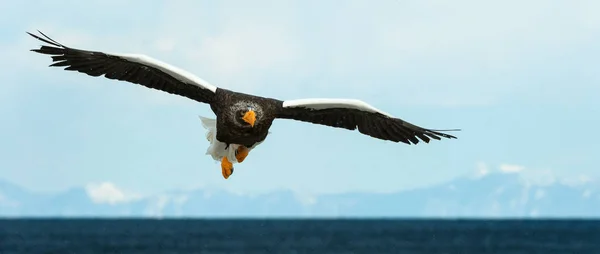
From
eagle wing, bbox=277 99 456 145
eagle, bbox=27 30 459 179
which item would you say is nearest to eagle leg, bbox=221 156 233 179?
eagle, bbox=27 30 459 179

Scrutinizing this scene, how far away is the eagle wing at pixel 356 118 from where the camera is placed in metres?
17.3

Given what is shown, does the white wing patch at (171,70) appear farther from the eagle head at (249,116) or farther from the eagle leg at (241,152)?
the eagle leg at (241,152)

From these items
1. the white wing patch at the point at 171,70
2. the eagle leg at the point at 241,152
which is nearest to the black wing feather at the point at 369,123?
the eagle leg at the point at 241,152

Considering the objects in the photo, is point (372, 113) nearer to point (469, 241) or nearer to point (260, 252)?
point (260, 252)

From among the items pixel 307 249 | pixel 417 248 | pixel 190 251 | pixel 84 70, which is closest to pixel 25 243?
pixel 190 251

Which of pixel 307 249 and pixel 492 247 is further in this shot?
pixel 492 247

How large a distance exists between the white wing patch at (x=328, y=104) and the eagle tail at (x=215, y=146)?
111cm

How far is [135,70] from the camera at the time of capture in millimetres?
17328

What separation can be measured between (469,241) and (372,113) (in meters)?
91.9

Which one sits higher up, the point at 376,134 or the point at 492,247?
the point at 492,247

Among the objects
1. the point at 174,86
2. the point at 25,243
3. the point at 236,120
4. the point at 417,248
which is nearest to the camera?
the point at 236,120

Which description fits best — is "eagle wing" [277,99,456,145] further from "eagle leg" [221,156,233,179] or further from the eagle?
"eagle leg" [221,156,233,179]

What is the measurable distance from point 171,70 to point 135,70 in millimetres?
664

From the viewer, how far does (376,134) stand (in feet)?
59.7
